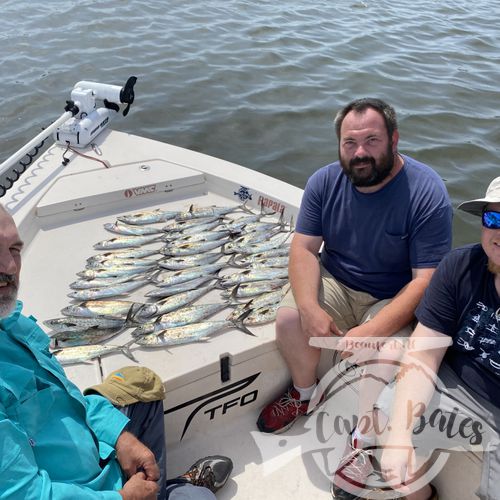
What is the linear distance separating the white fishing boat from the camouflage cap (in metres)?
0.24

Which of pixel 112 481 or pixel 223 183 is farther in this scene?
pixel 223 183

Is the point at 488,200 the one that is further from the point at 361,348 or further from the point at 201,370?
the point at 201,370

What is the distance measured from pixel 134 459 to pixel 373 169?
188 cm

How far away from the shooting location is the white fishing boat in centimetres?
258

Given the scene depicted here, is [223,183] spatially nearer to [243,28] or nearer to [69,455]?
[69,455]

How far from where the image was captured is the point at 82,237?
3766 mm

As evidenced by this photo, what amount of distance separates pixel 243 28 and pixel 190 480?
11.2 metres

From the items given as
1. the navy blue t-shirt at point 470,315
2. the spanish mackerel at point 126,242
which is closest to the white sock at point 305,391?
the navy blue t-shirt at point 470,315

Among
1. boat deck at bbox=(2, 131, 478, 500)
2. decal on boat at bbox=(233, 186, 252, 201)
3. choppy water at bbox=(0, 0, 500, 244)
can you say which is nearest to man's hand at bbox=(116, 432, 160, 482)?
boat deck at bbox=(2, 131, 478, 500)

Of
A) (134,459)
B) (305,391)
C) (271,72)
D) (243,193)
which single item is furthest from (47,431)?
(271,72)

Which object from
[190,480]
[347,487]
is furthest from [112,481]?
[347,487]

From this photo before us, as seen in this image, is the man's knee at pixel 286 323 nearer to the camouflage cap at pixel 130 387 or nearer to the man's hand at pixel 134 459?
the camouflage cap at pixel 130 387

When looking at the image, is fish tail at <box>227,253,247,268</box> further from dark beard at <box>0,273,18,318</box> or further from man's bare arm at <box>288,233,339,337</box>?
dark beard at <box>0,273,18,318</box>

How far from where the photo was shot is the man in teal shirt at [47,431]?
146 centimetres
